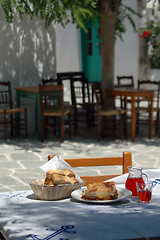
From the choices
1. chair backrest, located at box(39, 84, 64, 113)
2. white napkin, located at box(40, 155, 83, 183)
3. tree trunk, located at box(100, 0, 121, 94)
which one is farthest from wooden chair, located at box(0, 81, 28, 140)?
white napkin, located at box(40, 155, 83, 183)

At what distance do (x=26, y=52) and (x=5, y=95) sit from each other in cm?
115

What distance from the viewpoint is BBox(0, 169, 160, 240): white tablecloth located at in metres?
1.91

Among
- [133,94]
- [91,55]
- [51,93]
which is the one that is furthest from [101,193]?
[91,55]

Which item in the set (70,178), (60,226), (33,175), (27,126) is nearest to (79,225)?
(60,226)

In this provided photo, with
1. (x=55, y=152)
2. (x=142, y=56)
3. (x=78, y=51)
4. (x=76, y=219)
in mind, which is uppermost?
(x=78, y=51)

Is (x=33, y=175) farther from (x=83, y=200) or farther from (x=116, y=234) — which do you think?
(x=116, y=234)

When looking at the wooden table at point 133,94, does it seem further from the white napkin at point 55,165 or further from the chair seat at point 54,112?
the white napkin at point 55,165

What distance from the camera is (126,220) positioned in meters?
2.07

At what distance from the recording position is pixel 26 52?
9.65 m

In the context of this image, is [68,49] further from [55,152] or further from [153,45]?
[55,152]

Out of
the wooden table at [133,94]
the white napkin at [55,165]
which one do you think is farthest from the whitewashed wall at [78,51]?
the white napkin at [55,165]

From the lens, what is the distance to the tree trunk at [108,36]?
8583 millimetres

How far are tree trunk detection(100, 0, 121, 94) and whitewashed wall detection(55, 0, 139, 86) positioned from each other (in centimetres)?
661

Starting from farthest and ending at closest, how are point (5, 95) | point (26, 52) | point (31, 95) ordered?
point (26, 52) → point (5, 95) → point (31, 95)
